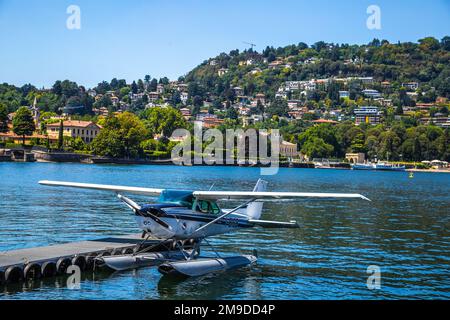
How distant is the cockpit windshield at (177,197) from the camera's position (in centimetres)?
1764

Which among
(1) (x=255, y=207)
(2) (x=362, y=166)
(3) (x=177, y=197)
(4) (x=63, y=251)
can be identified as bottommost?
(2) (x=362, y=166)

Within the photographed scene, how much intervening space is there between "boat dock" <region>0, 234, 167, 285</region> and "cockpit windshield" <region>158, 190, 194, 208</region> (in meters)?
1.69

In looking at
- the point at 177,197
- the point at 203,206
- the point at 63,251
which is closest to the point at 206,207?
the point at 203,206

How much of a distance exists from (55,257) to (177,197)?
3352 millimetres

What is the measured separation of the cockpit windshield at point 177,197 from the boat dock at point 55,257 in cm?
169

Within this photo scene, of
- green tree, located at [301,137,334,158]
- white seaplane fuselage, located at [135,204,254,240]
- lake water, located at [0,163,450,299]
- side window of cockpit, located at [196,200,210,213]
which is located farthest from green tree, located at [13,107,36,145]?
side window of cockpit, located at [196,200,210,213]

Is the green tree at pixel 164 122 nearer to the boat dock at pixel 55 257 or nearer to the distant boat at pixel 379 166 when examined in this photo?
the distant boat at pixel 379 166

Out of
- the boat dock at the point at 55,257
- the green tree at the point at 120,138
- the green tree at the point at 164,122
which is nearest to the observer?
the boat dock at the point at 55,257

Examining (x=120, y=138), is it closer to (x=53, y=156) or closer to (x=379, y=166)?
(x=53, y=156)

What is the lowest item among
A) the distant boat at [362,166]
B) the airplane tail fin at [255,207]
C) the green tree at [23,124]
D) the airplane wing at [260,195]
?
the distant boat at [362,166]

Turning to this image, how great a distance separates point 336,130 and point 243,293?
175791 mm

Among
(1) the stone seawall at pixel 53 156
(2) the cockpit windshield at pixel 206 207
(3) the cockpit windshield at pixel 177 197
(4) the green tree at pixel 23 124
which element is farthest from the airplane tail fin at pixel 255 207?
(4) the green tree at pixel 23 124

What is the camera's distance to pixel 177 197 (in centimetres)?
1777

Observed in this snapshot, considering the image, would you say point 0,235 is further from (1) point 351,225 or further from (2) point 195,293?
(1) point 351,225
